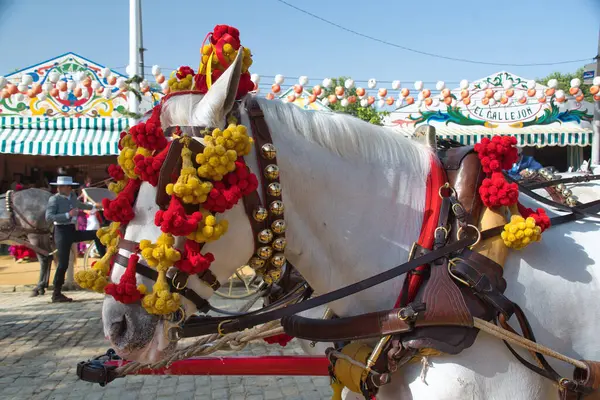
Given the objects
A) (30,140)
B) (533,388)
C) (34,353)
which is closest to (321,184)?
(533,388)

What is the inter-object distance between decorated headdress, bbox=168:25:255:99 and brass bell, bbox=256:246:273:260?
1.72 ft

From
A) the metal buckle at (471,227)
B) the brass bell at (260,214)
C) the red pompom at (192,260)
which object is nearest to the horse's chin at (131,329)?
the red pompom at (192,260)

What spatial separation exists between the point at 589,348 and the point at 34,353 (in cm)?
520

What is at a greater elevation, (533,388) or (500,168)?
(500,168)

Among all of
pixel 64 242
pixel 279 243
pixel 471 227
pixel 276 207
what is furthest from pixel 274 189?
pixel 64 242

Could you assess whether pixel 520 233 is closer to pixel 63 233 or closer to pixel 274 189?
pixel 274 189

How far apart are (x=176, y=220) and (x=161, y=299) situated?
26 centimetres

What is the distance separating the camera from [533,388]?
1597 mm

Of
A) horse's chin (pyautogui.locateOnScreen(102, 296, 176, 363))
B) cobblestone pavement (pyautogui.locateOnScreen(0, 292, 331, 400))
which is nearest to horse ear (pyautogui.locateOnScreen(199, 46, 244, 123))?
horse's chin (pyautogui.locateOnScreen(102, 296, 176, 363))

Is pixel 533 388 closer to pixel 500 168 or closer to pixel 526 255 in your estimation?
pixel 526 255

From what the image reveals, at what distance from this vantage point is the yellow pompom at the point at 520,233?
1578 mm

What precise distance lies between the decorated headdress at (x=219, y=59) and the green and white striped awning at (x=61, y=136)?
32.2ft

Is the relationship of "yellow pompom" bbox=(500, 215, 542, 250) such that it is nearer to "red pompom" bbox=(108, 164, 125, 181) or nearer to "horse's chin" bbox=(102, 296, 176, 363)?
"horse's chin" bbox=(102, 296, 176, 363)

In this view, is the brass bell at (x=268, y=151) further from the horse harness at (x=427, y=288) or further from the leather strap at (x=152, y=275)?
the leather strap at (x=152, y=275)
